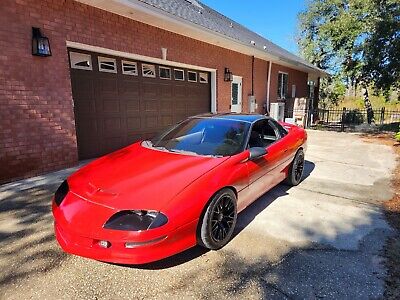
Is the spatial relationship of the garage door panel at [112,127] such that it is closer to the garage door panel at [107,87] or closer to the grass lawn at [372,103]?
the garage door panel at [107,87]

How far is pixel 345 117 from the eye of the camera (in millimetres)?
16812

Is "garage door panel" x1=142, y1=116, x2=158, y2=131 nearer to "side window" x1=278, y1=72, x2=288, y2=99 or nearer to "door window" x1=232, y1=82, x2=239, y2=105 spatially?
"door window" x1=232, y1=82, x2=239, y2=105

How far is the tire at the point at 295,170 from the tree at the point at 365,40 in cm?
1159

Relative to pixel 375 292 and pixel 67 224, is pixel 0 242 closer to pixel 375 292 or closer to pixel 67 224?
pixel 67 224

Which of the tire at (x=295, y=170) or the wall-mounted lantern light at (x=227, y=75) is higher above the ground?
the wall-mounted lantern light at (x=227, y=75)

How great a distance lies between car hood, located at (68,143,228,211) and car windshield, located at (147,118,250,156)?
0.21 metres

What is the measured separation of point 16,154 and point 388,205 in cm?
606

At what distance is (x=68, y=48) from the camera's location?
18.7 feet

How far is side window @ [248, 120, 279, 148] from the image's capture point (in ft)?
12.1

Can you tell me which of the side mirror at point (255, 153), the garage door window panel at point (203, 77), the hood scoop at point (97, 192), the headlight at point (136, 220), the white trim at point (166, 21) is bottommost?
the headlight at point (136, 220)

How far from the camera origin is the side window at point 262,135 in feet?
12.1

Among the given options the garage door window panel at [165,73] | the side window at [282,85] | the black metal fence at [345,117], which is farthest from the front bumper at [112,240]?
the side window at [282,85]

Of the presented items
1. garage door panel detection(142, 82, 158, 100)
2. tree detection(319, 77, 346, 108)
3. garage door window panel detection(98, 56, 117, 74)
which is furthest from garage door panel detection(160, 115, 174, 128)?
tree detection(319, 77, 346, 108)

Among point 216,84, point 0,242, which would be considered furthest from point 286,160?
point 216,84
